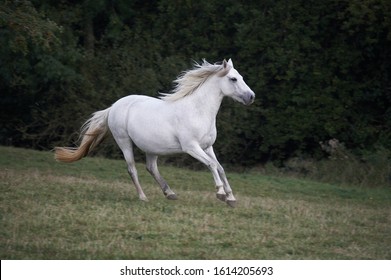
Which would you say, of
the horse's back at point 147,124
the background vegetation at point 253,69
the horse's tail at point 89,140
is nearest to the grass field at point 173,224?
the horse's tail at point 89,140

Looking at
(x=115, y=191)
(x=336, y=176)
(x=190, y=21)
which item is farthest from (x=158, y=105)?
(x=190, y=21)

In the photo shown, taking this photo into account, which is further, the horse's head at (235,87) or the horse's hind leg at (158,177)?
the horse's hind leg at (158,177)

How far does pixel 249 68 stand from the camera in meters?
21.8

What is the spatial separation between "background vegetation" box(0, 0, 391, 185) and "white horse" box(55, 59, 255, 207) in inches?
334

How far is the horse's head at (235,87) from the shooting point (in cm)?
1118

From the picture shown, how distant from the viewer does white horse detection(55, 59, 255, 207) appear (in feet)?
36.3

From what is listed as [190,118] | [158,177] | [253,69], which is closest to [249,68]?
[253,69]

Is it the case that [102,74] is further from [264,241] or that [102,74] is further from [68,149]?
[264,241]

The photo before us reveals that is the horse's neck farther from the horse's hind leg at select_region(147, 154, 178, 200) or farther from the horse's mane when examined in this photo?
the horse's hind leg at select_region(147, 154, 178, 200)

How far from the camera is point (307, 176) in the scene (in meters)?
18.8

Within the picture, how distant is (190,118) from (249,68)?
10884 mm

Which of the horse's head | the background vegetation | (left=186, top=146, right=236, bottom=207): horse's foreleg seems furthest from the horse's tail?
the background vegetation

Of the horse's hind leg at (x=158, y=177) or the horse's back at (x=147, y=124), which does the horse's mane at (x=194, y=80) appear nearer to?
the horse's back at (x=147, y=124)

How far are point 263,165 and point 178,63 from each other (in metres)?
3.73
